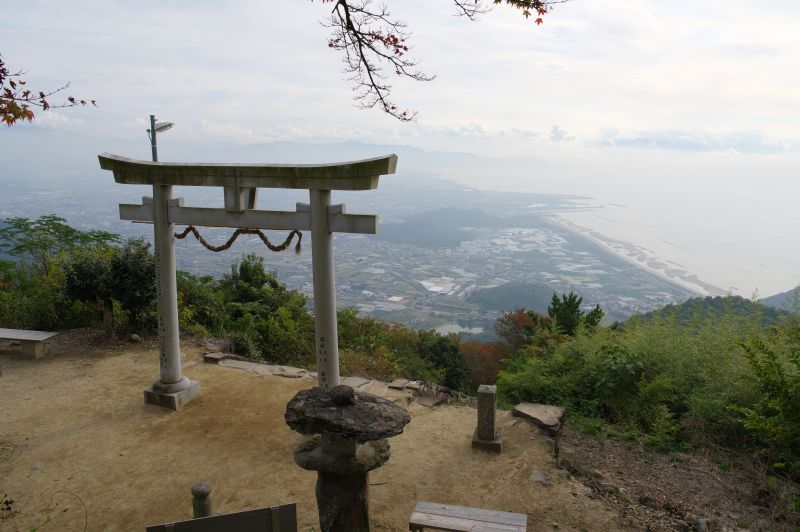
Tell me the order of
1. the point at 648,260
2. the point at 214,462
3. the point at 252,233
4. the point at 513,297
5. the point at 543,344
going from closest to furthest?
the point at 214,462, the point at 252,233, the point at 543,344, the point at 513,297, the point at 648,260

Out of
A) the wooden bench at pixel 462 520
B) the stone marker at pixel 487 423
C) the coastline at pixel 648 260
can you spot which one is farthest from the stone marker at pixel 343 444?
the coastline at pixel 648 260

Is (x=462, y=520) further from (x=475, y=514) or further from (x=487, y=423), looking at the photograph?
(x=487, y=423)

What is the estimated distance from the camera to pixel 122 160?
6867mm

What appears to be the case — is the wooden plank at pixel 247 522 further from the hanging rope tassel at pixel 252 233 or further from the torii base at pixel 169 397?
the torii base at pixel 169 397

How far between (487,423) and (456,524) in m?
2.20

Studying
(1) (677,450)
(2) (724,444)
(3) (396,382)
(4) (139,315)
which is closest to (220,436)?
(3) (396,382)

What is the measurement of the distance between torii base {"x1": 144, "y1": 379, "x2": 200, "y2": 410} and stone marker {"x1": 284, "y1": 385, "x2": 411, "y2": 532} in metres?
4.04

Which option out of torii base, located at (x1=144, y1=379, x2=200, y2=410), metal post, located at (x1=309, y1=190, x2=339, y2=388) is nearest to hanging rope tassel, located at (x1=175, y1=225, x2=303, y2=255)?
metal post, located at (x1=309, y1=190, x2=339, y2=388)

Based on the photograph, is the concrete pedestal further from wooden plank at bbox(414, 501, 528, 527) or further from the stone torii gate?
the stone torii gate

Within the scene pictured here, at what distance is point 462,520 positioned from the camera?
4145 mm

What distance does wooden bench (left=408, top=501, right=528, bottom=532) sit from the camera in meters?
4.04

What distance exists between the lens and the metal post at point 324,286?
5965 millimetres

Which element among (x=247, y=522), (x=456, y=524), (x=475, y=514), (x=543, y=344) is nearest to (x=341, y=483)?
(x=247, y=522)

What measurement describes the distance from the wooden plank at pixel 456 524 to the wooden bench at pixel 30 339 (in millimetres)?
8082
